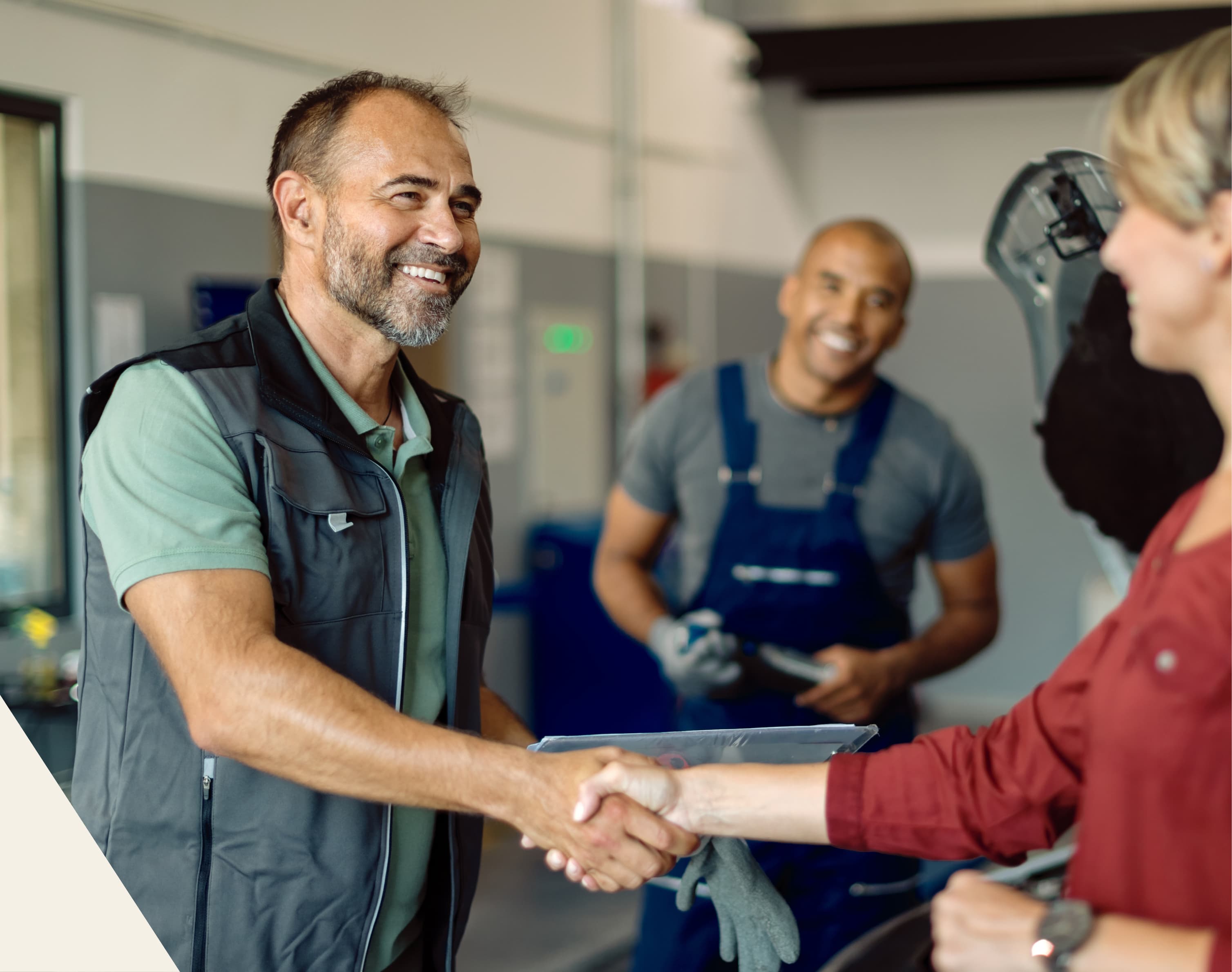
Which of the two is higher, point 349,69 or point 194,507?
point 349,69

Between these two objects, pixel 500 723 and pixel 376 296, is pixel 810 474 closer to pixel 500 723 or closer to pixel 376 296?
pixel 500 723

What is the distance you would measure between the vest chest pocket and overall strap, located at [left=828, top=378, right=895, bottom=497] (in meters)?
1.17

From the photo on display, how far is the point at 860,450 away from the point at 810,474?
10cm

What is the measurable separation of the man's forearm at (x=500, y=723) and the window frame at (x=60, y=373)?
82cm

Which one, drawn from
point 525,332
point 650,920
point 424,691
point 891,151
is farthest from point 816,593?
point 891,151

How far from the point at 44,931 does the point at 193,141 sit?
1.63 m

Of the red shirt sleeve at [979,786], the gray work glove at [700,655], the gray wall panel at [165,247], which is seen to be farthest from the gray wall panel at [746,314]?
the red shirt sleeve at [979,786]

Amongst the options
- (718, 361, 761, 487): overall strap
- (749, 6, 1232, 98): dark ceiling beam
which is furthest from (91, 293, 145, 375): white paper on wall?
(749, 6, 1232, 98): dark ceiling beam

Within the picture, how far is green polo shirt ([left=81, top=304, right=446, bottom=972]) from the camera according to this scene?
1.21 metres

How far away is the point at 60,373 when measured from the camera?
7.07 ft

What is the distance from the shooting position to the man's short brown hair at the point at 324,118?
4.58 feet

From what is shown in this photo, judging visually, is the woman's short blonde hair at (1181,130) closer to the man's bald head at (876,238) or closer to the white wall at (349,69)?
the white wall at (349,69)

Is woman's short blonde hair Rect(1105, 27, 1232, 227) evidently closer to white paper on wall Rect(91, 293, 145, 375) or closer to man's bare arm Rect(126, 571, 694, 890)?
man's bare arm Rect(126, 571, 694, 890)
